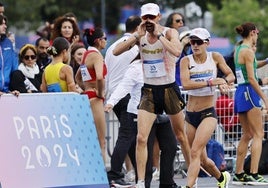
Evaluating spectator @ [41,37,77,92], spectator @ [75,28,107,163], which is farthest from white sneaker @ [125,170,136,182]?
spectator @ [41,37,77,92]

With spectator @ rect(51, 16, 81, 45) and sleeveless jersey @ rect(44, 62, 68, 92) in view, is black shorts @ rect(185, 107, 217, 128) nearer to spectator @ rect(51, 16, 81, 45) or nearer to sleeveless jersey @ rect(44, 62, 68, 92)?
sleeveless jersey @ rect(44, 62, 68, 92)

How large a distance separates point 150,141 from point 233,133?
131 inches

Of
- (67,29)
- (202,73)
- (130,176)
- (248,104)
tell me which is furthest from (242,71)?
(67,29)

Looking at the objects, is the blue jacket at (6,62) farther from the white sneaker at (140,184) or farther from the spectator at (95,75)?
the white sneaker at (140,184)

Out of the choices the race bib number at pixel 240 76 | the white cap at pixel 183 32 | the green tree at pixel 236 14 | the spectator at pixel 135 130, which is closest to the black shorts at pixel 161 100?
the spectator at pixel 135 130

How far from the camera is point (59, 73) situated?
47.9ft

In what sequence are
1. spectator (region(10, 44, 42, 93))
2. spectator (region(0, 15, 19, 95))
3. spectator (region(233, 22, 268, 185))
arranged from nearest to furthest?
spectator (region(0, 15, 19, 95)), spectator (region(233, 22, 268, 185)), spectator (region(10, 44, 42, 93))

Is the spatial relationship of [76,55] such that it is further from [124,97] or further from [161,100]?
[161,100]

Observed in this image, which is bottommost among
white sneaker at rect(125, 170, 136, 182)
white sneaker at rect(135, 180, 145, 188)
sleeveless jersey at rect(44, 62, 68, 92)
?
white sneaker at rect(125, 170, 136, 182)

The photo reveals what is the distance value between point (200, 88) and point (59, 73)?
6.23 feet

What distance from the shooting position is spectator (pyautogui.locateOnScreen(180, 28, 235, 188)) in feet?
45.1

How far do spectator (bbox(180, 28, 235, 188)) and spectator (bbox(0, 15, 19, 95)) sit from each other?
2.33 metres

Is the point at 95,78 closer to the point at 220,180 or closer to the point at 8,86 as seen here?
the point at 8,86

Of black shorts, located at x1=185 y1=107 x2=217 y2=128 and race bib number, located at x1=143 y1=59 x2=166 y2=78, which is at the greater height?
race bib number, located at x1=143 y1=59 x2=166 y2=78
